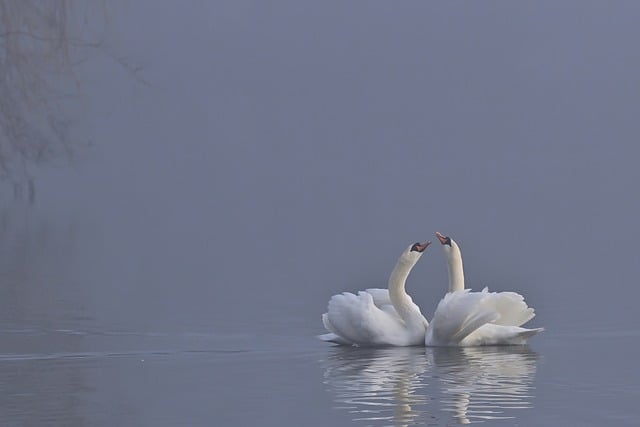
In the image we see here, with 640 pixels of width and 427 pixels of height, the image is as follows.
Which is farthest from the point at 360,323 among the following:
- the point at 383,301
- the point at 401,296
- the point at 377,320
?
the point at 383,301

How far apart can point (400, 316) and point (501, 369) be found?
8.03 ft

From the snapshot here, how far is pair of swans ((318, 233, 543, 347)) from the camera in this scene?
61.8 feet

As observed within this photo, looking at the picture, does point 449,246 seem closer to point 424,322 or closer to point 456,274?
point 456,274

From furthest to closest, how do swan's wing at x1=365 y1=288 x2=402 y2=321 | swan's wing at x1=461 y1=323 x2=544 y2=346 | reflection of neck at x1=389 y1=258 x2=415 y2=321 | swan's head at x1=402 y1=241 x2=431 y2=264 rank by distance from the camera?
1. swan's wing at x1=365 y1=288 x2=402 y2=321
2. swan's head at x1=402 y1=241 x2=431 y2=264
3. reflection of neck at x1=389 y1=258 x2=415 y2=321
4. swan's wing at x1=461 y1=323 x2=544 y2=346

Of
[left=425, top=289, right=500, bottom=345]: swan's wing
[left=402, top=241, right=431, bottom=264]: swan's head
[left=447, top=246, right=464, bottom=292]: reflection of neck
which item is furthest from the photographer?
[left=447, top=246, right=464, bottom=292]: reflection of neck

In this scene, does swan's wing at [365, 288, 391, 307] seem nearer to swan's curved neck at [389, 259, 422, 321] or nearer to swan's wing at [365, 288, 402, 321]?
swan's wing at [365, 288, 402, 321]

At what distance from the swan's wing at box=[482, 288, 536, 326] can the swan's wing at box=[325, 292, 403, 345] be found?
902 mm

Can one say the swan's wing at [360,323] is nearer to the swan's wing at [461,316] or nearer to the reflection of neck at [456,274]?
the swan's wing at [461,316]

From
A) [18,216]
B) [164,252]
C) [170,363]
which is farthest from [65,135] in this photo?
[18,216]

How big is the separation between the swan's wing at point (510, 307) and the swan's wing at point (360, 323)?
902 mm

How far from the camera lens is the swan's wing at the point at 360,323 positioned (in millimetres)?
19172

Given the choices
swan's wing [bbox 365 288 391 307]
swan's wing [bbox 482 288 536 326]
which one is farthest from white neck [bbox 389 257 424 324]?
swan's wing [bbox 482 288 536 326]

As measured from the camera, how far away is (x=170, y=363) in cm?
1777

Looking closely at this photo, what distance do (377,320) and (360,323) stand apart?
0.18m
